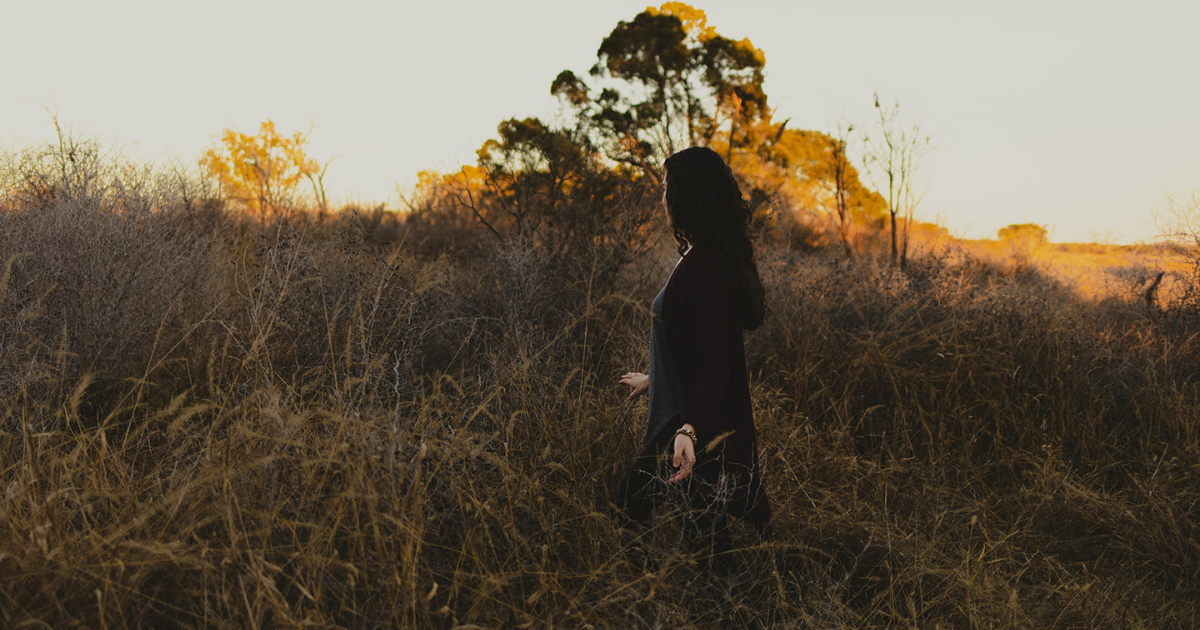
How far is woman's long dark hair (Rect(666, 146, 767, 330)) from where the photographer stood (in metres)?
1.96

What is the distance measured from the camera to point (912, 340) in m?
5.20

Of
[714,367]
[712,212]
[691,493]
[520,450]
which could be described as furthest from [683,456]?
[520,450]

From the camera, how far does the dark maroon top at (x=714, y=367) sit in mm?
1884

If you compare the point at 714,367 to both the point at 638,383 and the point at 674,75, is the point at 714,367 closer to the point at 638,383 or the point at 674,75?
the point at 638,383

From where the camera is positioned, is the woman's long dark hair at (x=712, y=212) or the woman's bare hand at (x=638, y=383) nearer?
the woman's long dark hair at (x=712, y=212)

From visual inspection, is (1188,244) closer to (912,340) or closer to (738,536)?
(912,340)

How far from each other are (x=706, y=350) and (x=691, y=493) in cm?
62

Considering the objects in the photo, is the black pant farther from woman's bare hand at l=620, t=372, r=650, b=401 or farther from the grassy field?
woman's bare hand at l=620, t=372, r=650, b=401

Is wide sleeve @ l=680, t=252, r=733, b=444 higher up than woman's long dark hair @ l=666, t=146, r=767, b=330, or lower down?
lower down

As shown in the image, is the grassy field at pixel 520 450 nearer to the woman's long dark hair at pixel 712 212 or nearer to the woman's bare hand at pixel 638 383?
the woman's bare hand at pixel 638 383

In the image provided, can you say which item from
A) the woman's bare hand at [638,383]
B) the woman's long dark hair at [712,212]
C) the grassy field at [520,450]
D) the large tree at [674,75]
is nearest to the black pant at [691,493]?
the grassy field at [520,450]

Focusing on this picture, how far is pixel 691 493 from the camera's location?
2227 mm

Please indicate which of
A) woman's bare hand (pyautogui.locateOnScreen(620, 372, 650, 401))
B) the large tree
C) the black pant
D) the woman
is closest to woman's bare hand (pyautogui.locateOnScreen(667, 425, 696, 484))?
the woman

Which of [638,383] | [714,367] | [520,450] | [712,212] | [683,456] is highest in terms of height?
[712,212]
